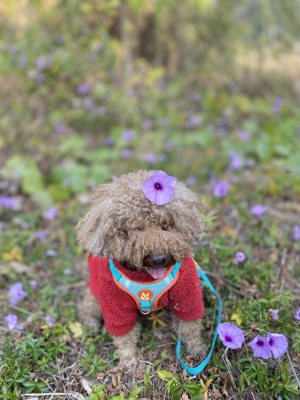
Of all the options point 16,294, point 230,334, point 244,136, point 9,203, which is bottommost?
point 9,203

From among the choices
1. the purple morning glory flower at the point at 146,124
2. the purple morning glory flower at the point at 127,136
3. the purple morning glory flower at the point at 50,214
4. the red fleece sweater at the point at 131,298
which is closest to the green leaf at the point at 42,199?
the purple morning glory flower at the point at 50,214

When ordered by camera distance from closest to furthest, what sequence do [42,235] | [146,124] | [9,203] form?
[42,235], [9,203], [146,124]

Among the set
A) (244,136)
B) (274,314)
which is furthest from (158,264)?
(244,136)

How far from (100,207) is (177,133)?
3751mm

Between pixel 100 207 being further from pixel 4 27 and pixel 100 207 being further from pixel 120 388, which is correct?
pixel 4 27

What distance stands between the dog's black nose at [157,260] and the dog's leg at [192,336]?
696 millimetres

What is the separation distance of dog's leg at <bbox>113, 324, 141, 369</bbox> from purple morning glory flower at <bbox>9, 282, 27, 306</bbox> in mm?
936

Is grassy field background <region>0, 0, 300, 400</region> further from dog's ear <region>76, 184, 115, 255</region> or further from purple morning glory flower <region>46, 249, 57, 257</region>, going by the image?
dog's ear <region>76, 184, 115, 255</region>

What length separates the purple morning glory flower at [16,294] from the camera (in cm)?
331

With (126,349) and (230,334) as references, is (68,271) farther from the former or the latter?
(230,334)

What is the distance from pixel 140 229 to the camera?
2375 millimetres

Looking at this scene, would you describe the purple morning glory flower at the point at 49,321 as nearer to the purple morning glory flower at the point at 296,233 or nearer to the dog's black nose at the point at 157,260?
the dog's black nose at the point at 157,260

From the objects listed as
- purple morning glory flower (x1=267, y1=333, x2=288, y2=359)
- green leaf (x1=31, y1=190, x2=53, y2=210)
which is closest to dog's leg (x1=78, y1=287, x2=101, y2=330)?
purple morning glory flower (x1=267, y1=333, x2=288, y2=359)

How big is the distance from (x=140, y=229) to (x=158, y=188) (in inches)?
10.4
